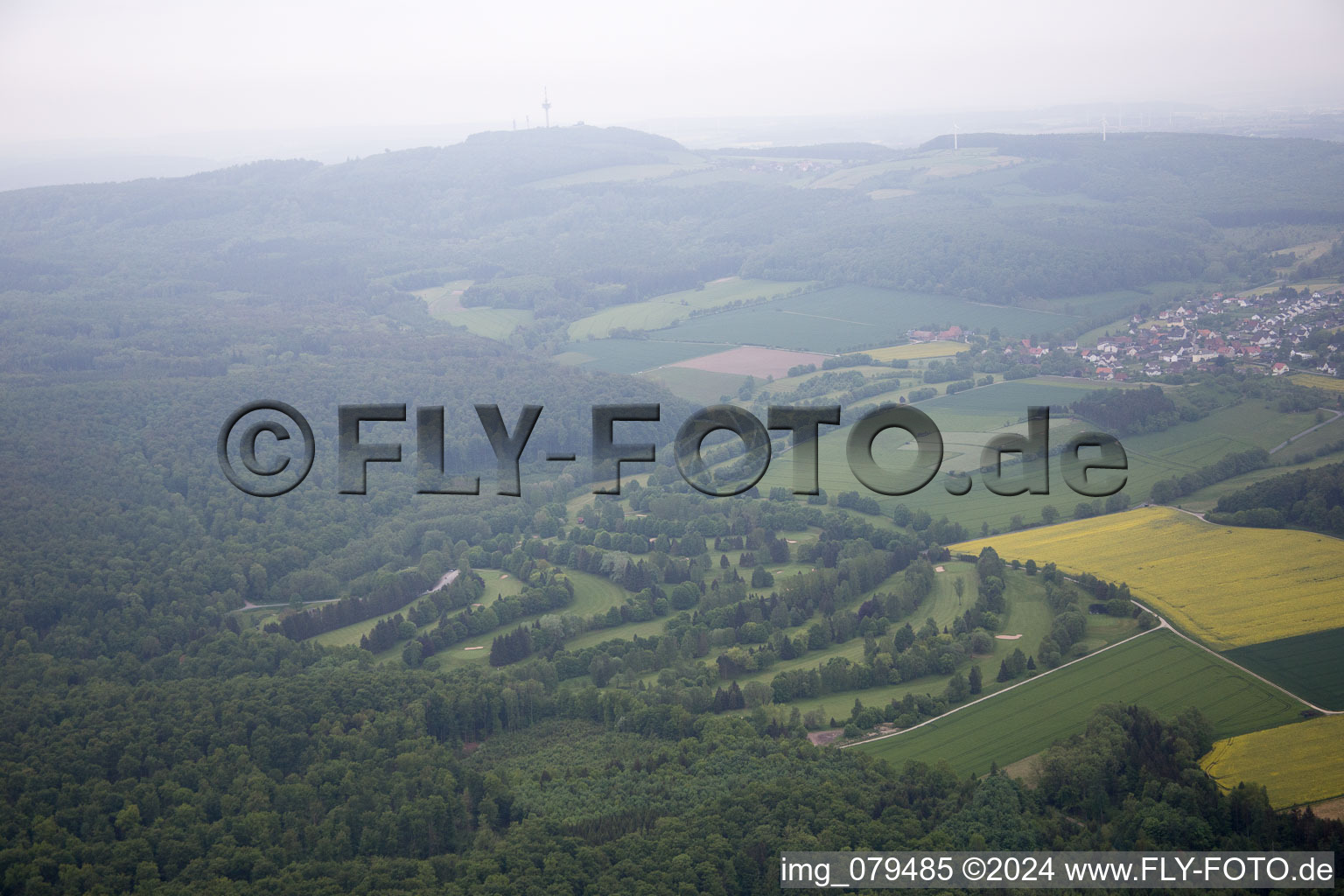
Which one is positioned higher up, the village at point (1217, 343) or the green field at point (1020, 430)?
the village at point (1217, 343)

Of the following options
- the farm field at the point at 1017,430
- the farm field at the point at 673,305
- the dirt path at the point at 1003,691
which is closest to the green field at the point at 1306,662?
the dirt path at the point at 1003,691

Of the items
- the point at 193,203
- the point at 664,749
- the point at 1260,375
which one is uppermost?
the point at 193,203

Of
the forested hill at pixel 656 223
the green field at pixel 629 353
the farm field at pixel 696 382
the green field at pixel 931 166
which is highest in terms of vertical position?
the green field at pixel 931 166

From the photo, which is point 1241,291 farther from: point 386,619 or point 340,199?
point 340,199

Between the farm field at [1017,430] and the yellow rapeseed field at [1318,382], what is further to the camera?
the yellow rapeseed field at [1318,382]

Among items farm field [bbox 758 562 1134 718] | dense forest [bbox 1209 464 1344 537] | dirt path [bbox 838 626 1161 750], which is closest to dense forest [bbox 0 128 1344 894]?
dense forest [bbox 1209 464 1344 537]

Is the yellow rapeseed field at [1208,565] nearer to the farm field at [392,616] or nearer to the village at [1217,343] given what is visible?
the farm field at [392,616]

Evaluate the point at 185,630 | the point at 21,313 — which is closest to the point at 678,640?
the point at 185,630
